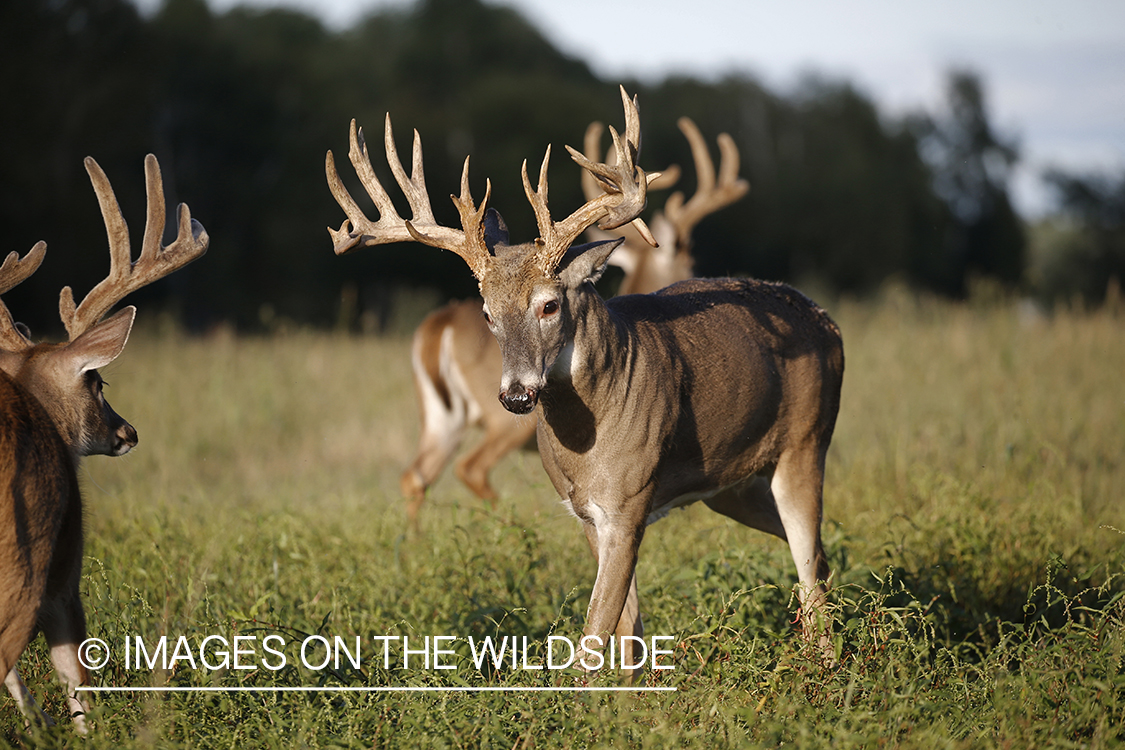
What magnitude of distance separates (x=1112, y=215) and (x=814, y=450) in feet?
93.7

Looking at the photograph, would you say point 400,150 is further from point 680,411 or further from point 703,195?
point 680,411

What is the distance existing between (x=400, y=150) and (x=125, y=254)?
92.0ft

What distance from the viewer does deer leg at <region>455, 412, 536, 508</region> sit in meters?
7.19

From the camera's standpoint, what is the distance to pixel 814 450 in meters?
4.64

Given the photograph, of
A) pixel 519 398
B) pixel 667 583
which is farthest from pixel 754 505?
pixel 519 398

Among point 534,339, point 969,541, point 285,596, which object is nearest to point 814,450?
point 969,541

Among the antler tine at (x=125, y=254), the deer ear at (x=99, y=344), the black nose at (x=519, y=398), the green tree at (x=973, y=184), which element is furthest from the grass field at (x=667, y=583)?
the green tree at (x=973, y=184)

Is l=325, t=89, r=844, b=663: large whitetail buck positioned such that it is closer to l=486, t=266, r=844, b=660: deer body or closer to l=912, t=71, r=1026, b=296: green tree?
l=486, t=266, r=844, b=660: deer body

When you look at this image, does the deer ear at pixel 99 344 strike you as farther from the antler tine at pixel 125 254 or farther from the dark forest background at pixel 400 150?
the dark forest background at pixel 400 150

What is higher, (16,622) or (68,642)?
(16,622)

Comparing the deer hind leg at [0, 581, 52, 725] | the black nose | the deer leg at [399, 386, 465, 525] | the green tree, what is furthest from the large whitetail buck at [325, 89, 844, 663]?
the green tree

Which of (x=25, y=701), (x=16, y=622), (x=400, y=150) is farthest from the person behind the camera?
(x=400, y=150)

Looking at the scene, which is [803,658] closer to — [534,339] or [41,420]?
[534,339]

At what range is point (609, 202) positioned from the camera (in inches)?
156
